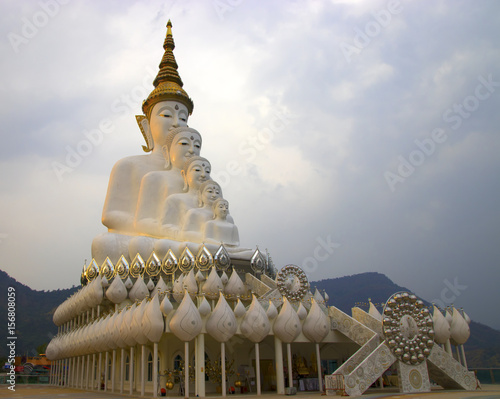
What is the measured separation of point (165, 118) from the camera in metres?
29.9

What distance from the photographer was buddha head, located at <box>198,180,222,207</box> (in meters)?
24.4

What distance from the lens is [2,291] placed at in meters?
64.8

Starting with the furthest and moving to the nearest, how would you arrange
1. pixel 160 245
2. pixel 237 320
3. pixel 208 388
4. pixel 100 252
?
1. pixel 100 252
2. pixel 160 245
3. pixel 208 388
4. pixel 237 320

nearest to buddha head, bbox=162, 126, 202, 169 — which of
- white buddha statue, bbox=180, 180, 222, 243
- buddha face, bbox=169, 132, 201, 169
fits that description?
buddha face, bbox=169, 132, 201, 169

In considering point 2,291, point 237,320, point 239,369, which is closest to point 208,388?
point 239,369

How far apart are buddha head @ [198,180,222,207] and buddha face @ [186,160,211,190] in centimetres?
75

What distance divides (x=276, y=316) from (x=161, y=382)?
→ 5.08 meters

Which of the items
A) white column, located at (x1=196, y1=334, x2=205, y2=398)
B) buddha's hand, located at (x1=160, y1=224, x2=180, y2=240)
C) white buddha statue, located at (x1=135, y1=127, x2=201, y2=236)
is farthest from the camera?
white buddha statue, located at (x1=135, y1=127, x2=201, y2=236)

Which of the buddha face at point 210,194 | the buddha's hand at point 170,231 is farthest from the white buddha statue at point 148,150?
the buddha face at point 210,194

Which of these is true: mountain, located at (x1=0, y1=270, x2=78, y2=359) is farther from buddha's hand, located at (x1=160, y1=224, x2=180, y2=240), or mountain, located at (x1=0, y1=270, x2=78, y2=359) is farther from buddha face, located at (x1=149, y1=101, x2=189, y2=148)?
buddha's hand, located at (x1=160, y1=224, x2=180, y2=240)

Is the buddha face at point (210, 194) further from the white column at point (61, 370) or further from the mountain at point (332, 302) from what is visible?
the white column at point (61, 370)

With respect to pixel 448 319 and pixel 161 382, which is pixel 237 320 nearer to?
pixel 161 382

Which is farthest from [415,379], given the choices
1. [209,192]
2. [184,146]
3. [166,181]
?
[184,146]

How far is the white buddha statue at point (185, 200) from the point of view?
2458cm
